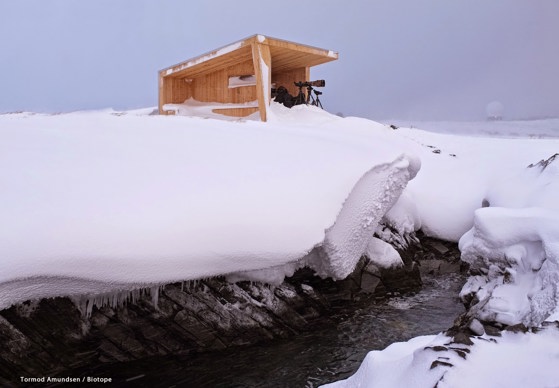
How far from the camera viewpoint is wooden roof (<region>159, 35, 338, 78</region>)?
1202 cm

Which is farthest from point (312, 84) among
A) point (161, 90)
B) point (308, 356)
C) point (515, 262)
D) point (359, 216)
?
point (308, 356)

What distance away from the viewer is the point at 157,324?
4.66 meters

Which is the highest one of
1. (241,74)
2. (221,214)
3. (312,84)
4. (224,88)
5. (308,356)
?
(241,74)

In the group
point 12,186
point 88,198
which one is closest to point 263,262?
point 88,198

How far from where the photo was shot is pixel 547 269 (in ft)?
14.5

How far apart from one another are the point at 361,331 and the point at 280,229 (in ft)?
5.98

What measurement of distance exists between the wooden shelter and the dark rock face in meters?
7.64

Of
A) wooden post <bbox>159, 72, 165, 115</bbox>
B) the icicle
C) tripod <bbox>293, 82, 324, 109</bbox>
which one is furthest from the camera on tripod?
the icicle

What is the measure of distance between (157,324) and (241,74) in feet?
34.1

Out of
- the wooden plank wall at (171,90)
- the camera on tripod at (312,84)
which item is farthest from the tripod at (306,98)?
the wooden plank wall at (171,90)

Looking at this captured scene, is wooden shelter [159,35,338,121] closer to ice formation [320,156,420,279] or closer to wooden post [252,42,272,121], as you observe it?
wooden post [252,42,272,121]

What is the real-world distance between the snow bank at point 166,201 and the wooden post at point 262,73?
4807mm

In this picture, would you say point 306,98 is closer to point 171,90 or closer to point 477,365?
point 171,90

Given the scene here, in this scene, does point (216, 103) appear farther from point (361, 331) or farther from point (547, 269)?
point (547, 269)
